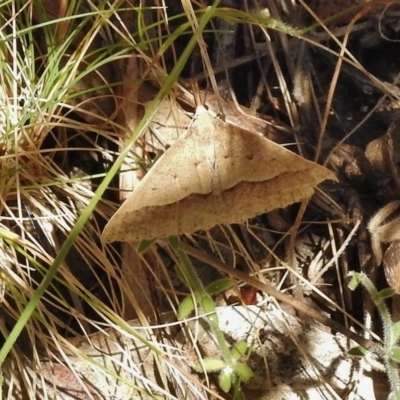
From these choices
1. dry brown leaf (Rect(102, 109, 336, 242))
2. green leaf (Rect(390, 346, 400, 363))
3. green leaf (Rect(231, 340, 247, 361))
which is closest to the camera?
dry brown leaf (Rect(102, 109, 336, 242))

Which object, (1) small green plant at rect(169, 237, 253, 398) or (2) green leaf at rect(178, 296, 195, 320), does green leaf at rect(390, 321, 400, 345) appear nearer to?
(1) small green plant at rect(169, 237, 253, 398)

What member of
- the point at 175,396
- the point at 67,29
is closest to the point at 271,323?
the point at 175,396

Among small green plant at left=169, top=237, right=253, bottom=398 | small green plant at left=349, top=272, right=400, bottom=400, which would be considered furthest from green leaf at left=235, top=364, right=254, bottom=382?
small green plant at left=349, top=272, right=400, bottom=400

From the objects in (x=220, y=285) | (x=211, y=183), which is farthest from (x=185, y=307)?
(x=211, y=183)

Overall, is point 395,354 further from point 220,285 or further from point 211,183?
point 211,183

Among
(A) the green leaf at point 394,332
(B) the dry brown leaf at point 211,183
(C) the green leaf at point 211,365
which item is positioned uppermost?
(B) the dry brown leaf at point 211,183

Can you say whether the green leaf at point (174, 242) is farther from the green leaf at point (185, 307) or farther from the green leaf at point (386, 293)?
the green leaf at point (386, 293)

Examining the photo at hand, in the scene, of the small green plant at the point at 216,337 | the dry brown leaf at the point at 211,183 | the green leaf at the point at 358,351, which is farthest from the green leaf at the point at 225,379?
the dry brown leaf at the point at 211,183
